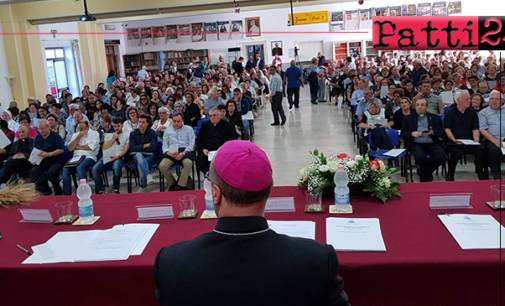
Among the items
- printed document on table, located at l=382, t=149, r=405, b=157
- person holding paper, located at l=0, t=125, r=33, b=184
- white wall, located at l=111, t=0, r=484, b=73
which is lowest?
printed document on table, located at l=382, t=149, r=405, b=157

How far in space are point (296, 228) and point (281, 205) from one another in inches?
12.9

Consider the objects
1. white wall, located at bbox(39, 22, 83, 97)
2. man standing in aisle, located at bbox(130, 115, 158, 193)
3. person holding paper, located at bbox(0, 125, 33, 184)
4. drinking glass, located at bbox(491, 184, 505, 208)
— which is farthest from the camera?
white wall, located at bbox(39, 22, 83, 97)

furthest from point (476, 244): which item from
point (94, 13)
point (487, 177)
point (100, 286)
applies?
point (94, 13)

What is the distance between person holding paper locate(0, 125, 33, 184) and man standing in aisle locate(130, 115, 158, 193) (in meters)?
1.56

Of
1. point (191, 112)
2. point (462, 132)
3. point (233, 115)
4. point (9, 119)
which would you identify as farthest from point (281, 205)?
point (9, 119)

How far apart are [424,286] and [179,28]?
67.1ft

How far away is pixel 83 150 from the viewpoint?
6074 mm

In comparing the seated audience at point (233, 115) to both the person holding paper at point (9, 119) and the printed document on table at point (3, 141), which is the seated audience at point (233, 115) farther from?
the person holding paper at point (9, 119)

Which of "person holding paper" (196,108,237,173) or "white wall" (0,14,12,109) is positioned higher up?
"white wall" (0,14,12,109)

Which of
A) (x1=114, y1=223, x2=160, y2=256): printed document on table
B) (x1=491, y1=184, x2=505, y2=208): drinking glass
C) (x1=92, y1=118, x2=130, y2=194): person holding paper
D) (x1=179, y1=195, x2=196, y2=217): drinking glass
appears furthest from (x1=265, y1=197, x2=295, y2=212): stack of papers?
(x1=92, y1=118, x2=130, y2=194): person holding paper

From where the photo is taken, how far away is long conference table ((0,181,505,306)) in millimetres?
1914

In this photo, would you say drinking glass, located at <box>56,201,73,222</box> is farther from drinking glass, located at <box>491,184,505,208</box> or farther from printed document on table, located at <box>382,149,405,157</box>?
printed document on table, located at <box>382,149,405,157</box>

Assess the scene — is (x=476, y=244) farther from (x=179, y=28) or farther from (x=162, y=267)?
(x=179, y=28)

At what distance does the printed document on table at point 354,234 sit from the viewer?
2.08 m
